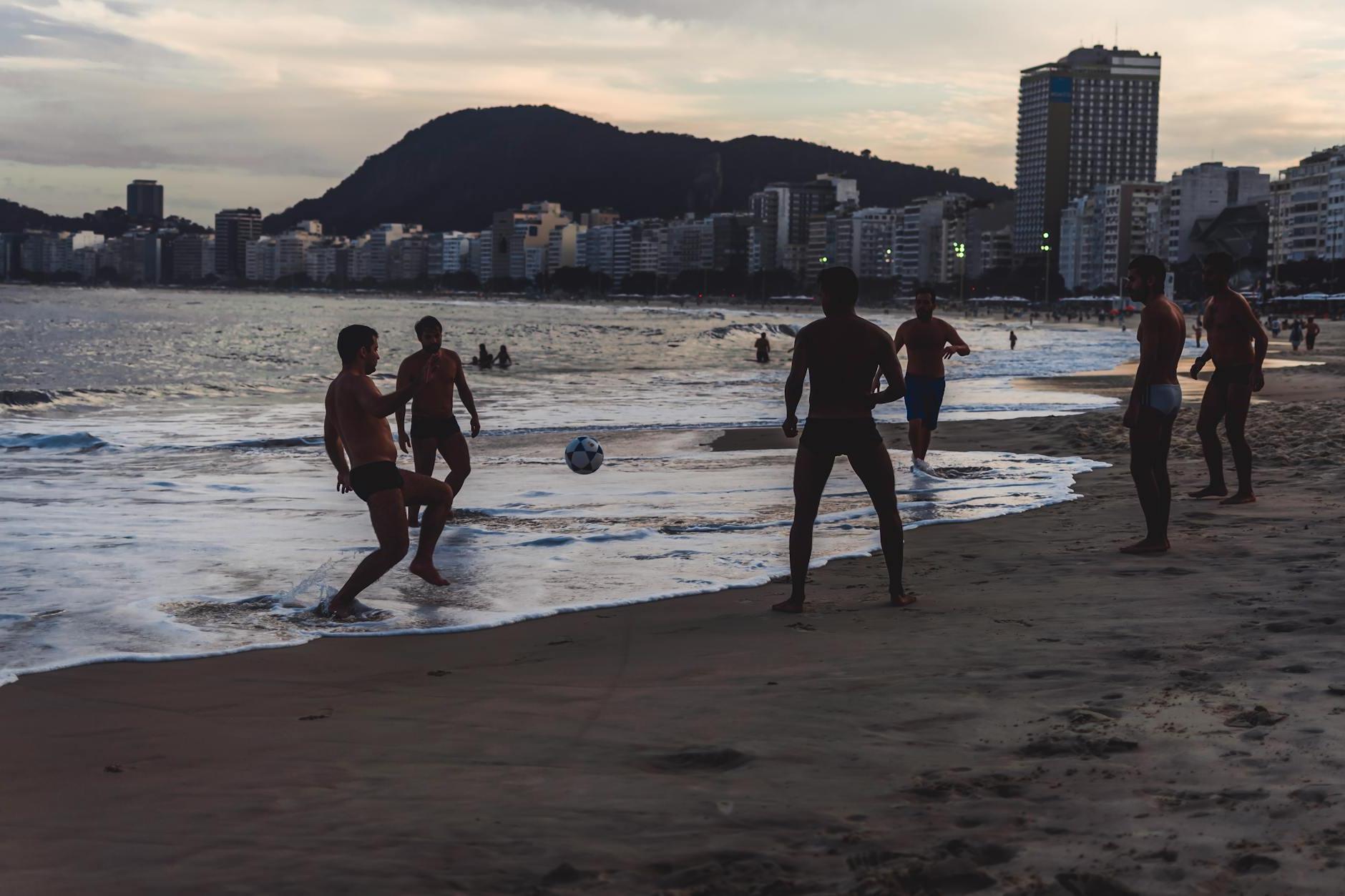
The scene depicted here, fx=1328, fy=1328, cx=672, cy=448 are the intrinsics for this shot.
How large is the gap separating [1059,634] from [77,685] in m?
3.85

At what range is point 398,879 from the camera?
3055mm

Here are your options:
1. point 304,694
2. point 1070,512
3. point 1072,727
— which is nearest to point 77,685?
point 304,694

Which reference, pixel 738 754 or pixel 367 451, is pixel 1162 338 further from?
pixel 738 754

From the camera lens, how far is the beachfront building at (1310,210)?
13188 centimetres

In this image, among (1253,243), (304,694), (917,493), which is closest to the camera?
(304,694)

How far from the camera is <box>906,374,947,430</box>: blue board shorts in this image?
10938mm

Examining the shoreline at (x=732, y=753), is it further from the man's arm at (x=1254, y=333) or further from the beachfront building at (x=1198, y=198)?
the beachfront building at (x=1198, y=198)

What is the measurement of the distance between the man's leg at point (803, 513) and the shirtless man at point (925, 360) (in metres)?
4.68

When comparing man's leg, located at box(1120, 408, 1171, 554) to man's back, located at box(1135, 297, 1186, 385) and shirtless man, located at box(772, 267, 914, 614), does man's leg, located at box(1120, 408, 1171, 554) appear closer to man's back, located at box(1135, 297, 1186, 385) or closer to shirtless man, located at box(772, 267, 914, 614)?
man's back, located at box(1135, 297, 1186, 385)

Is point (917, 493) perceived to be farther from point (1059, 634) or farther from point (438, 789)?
point (438, 789)

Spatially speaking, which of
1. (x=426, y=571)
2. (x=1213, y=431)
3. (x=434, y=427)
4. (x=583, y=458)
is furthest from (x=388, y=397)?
(x=1213, y=431)

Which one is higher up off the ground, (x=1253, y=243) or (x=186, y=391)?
(x=1253, y=243)

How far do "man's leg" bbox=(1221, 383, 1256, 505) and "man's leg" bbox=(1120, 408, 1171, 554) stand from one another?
196cm

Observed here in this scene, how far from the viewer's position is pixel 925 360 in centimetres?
1084
